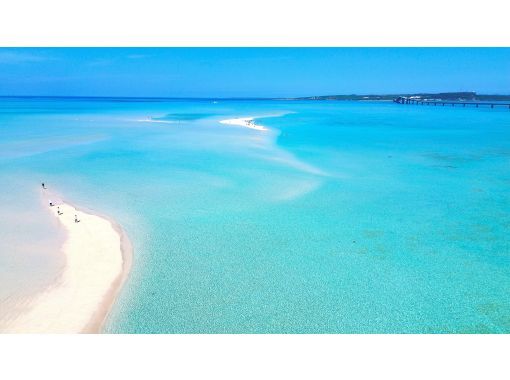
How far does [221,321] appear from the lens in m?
4.34

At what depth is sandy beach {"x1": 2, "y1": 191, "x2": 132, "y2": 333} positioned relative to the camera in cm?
416

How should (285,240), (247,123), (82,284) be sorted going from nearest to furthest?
(82,284) → (285,240) → (247,123)

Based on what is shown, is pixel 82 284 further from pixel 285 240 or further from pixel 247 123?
pixel 247 123

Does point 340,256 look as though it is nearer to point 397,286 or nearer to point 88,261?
point 397,286

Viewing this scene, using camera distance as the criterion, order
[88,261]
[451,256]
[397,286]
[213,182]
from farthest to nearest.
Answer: [213,182] < [451,256] < [88,261] < [397,286]

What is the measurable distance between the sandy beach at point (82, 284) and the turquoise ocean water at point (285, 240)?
0.64 feet

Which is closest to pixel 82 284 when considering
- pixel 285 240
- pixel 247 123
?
pixel 285 240

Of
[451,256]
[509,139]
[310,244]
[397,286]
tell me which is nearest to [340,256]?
[310,244]

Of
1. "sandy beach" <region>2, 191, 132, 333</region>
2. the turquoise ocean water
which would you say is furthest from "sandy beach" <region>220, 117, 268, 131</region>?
"sandy beach" <region>2, 191, 132, 333</region>

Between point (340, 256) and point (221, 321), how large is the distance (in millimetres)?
2344

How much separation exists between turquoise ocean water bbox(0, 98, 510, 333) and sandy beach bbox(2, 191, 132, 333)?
20 cm

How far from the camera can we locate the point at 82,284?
4930 millimetres

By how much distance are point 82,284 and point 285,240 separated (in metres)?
3.15
